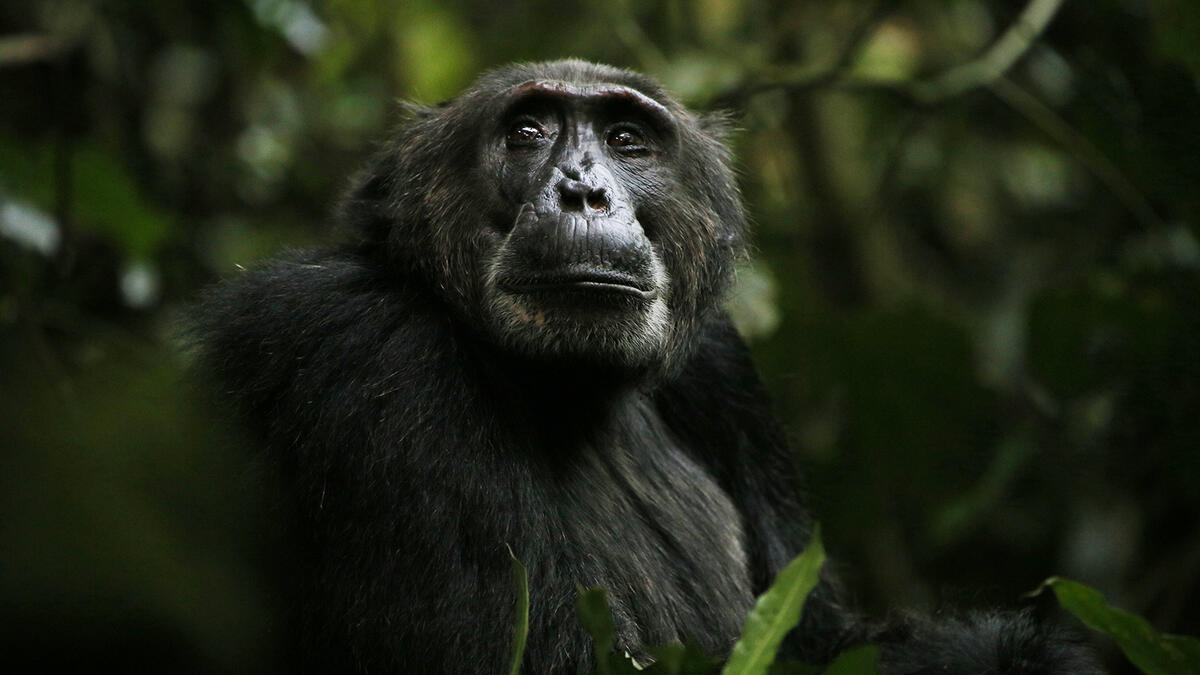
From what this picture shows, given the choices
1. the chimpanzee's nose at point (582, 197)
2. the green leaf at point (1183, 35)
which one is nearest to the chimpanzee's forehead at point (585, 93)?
the chimpanzee's nose at point (582, 197)

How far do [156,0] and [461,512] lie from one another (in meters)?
4.97

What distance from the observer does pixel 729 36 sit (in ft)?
31.0

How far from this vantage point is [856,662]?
2.86 meters

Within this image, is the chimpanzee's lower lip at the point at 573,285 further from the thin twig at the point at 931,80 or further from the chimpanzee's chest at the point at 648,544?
the thin twig at the point at 931,80

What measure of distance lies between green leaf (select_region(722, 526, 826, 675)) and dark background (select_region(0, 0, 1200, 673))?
3.89 ft

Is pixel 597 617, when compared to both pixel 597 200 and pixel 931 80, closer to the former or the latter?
Answer: pixel 597 200

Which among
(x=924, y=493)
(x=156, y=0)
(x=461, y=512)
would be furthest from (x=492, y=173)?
(x=156, y=0)

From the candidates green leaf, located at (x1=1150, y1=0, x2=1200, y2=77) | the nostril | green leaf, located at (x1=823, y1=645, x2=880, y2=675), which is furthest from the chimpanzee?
green leaf, located at (x1=1150, y1=0, x2=1200, y2=77)

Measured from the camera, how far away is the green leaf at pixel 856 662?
284cm

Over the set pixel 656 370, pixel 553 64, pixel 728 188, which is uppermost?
pixel 553 64

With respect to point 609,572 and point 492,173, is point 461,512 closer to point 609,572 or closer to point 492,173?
point 609,572

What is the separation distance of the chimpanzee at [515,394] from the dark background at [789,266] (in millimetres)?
311

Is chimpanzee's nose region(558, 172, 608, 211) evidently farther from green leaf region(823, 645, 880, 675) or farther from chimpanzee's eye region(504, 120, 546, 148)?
green leaf region(823, 645, 880, 675)

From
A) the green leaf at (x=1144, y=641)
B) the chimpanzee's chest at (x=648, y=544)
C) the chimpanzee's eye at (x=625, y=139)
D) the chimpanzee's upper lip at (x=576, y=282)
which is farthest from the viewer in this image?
the chimpanzee's eye at (x=625, y=139)
